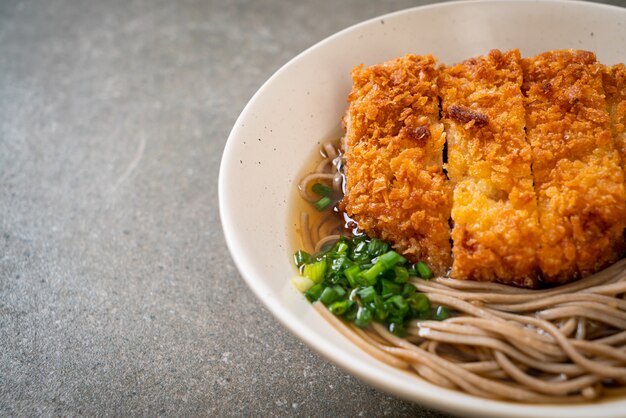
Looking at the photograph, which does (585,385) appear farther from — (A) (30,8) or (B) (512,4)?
(A) (30,8)

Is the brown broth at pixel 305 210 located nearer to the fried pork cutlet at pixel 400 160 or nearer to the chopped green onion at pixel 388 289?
the fried pork cutlet at pixel 400 160

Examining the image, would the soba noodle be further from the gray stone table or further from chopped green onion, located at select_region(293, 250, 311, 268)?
the gray stone table

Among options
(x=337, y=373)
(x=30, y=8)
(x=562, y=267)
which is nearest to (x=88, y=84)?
(x=30, y=8)

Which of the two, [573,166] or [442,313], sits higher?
[573,166]

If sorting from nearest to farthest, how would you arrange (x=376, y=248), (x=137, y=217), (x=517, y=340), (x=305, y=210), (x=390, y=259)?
1. (x=517, y=340)
2. (x=390, y=259)
3. (x=376, y=248)
4. (x=305, y=210)
5. (x=137, y=217)

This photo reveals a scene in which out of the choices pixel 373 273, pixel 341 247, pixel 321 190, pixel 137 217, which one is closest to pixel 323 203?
pixel 321 190

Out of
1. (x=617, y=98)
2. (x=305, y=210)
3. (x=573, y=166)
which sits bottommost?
(x=305, y=210)

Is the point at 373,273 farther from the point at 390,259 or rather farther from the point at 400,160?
the point at 400,160

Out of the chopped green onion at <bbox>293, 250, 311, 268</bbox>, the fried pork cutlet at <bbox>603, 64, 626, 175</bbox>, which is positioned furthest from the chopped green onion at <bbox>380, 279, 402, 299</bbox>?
the fried pork cutlet at <bbox>603, 64, 626, 175</bbox>
